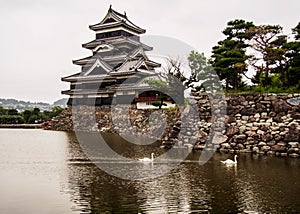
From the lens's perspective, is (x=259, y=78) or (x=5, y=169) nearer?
(x=5, y=169)

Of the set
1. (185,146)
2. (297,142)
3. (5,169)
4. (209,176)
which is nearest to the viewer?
(209,176)

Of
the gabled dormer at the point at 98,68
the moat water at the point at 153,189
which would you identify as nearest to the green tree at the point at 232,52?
the moat water at the point at 153,189

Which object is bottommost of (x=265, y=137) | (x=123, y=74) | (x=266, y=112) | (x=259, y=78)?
(x=265, y=137)

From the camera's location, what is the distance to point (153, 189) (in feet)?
28.7

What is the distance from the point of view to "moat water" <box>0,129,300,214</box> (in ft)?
23.4

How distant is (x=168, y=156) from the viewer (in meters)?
15.2

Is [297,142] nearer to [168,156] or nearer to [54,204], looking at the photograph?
[168,156]

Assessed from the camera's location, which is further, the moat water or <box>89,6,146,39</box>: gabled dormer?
<box>89,6,146,39</box>: gabled dormer

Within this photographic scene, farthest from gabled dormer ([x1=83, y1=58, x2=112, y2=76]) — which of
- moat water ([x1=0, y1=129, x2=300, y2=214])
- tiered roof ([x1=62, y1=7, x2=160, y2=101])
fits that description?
moat water ([x1=0, y1=129, x2=300, y2=214])

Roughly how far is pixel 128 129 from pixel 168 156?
15141 millimetres

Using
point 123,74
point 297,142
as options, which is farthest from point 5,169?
point 123,74

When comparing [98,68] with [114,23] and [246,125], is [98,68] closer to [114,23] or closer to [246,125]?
[114,23]

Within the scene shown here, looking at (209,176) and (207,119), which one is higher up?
(207,119)

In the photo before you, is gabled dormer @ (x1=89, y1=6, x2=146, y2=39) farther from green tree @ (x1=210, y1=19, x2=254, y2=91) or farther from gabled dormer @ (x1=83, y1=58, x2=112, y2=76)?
green tree @ (x1=210, y1=19, x2=254, y2=91)
